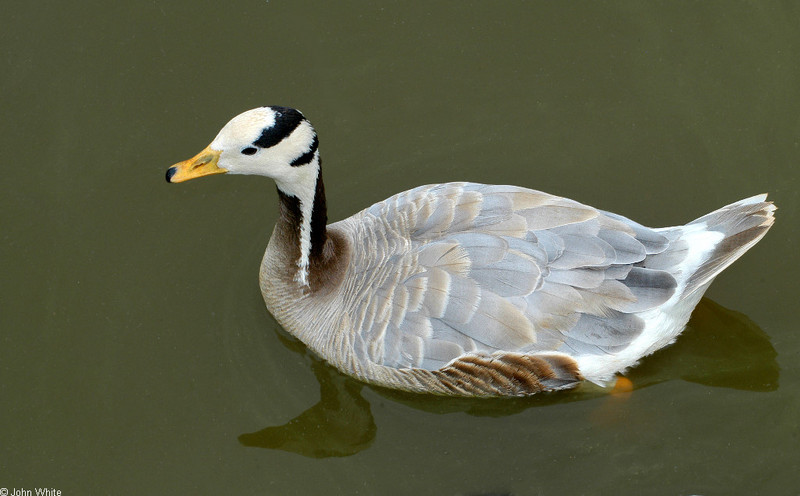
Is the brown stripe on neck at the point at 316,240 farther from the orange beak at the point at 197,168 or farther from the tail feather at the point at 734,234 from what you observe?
the tail feather at the point at 734,234

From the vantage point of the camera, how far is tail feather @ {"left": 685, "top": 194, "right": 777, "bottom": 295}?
5.48m

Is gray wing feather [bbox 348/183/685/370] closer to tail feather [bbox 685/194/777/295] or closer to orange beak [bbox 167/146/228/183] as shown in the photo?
tail feather [bbox 685/194/777/295]

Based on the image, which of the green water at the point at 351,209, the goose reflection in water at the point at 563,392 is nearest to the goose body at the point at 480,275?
the goose reflection in water at the point at 563,392

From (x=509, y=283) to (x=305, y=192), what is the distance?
4.62 ft

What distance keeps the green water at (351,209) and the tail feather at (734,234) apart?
90cm

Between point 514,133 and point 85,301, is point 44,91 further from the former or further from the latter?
point 514,133

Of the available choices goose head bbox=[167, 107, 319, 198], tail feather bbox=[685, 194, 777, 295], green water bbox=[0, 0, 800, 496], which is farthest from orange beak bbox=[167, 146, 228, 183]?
tail feather bbox=[685, 194, 777, 295]

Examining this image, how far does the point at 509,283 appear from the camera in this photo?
5.30 meters

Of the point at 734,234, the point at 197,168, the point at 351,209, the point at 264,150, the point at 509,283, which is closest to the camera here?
the point at 264,150

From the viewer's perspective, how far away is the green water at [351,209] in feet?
19.1

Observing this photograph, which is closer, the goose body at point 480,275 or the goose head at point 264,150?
the goose head at point 264,150

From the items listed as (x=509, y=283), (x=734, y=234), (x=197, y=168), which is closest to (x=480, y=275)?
(x=509, y=283)

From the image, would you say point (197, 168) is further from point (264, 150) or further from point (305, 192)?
point (305, 192)

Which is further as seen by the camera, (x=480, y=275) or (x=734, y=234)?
(x=734, y=234)
